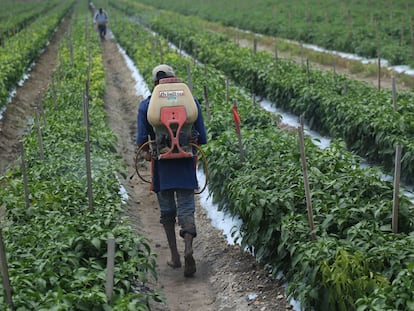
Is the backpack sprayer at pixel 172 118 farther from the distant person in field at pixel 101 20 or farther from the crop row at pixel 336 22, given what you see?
the distant person in field at pixel 101 20

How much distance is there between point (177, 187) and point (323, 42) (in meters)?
16.6

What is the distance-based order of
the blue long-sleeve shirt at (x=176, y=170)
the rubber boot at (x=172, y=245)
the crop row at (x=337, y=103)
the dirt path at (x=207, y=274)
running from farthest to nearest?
the crop row at (x=337, y=103), the rubber boot at (x=172, y=245), the blue long-sleeve shirt at (x=176, y=170), the dirt path at (x=207, y=274)

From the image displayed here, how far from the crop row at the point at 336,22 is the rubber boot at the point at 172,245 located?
985 centimetres

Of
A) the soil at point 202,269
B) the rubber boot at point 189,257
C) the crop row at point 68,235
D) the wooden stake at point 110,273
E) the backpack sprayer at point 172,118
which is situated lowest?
the soil at point 202,269

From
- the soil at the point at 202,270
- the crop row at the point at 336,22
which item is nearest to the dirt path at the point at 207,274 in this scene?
the soil at the point at 202,270

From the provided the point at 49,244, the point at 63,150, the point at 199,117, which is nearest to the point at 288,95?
the point at 63,150

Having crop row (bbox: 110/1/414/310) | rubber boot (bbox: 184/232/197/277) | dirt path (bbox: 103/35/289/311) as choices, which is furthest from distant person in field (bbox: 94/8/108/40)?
rubber boot (bbox: 184/232/197/277)

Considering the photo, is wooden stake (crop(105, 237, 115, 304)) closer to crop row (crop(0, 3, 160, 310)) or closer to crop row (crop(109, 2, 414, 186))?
crop row (crop(0, 3, 160, 310))

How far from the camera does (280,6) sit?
112 feet

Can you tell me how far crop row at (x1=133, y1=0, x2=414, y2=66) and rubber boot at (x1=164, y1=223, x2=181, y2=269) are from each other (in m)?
9.85

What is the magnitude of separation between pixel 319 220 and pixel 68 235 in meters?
2.16

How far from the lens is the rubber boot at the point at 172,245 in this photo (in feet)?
21.3

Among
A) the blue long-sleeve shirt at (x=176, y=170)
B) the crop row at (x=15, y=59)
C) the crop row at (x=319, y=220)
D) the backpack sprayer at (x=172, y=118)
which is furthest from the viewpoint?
the crop row at (x=15, y=59)

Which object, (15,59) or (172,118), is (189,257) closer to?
(172,118)
